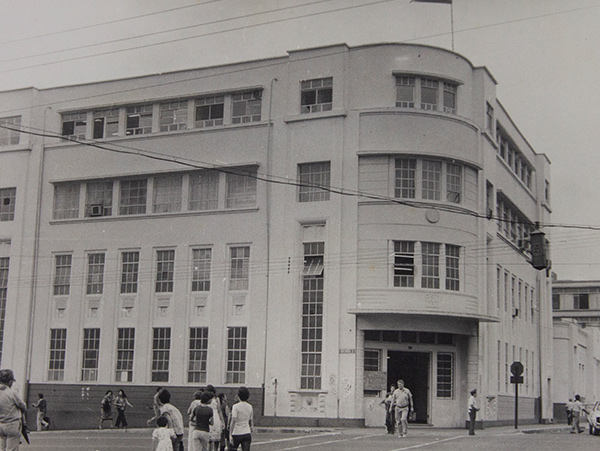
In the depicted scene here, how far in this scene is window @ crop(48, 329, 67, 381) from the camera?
39.7m

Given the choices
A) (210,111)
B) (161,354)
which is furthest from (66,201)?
(161,354)

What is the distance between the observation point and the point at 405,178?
1369 inches

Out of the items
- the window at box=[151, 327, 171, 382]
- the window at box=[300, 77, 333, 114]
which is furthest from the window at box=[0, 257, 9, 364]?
the window at box=[300, 77, 333, 114]

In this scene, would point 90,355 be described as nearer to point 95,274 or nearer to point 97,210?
point 95,274

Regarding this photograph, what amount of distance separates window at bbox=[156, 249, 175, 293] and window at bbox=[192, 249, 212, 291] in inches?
41.9

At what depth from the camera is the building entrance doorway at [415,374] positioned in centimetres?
3522

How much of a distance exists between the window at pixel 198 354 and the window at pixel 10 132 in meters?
13.5

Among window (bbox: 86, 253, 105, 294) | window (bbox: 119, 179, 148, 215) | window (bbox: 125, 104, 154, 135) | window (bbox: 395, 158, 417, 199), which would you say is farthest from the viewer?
window (bbox: 125, 104, 154, 135)

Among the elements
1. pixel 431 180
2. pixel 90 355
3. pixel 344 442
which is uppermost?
pixel 431 180

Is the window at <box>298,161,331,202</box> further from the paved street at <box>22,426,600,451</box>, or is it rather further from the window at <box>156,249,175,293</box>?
the paved street at <box>22,426,600,451</box>

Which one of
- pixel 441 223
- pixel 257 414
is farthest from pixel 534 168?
pixel 257 414

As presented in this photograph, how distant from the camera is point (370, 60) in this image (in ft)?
116

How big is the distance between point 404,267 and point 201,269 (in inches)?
349

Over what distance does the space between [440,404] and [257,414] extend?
7.03m
